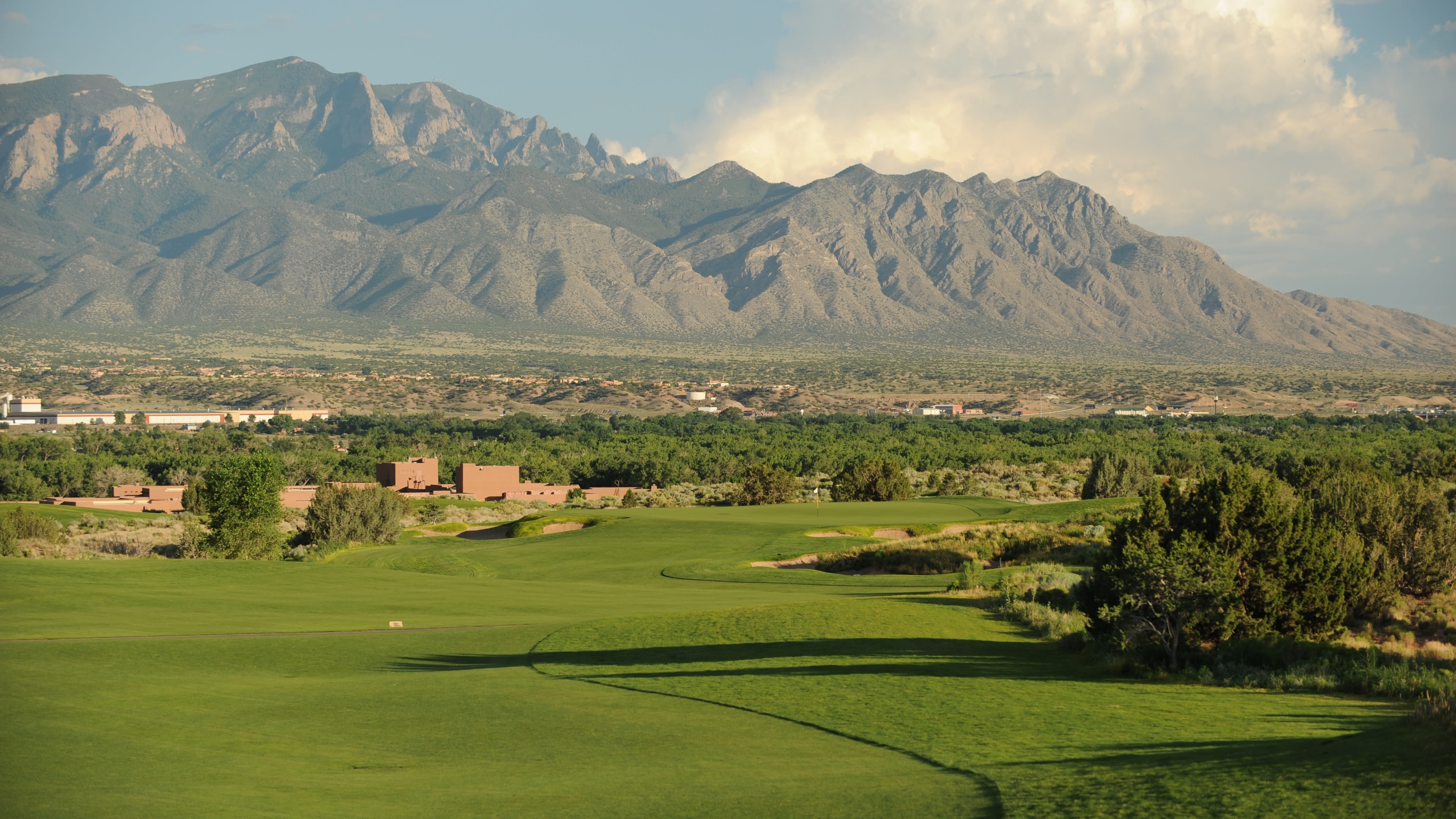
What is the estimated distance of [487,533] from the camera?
45125 mm

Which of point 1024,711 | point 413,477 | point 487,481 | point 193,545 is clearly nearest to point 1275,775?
point 1024,711

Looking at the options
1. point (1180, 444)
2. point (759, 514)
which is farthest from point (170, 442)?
point (1180, 444)

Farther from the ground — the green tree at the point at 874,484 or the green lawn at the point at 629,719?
the green lawn at the point at 629,719

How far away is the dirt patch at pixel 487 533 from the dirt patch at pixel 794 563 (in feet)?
47.6

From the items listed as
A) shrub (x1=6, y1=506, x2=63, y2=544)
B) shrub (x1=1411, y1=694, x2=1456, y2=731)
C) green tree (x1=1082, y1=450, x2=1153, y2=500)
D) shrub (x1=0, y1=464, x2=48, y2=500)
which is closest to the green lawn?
shrub (x1=1411, y1=694, x2=1456, y2=731)

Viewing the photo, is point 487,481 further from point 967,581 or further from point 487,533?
point 967,581

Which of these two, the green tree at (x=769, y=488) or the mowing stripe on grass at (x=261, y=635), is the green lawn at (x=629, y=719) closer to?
the mowing stripe on grass at (x=261, y=635)

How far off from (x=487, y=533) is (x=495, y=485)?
67.3ft

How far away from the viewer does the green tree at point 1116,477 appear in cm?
5003

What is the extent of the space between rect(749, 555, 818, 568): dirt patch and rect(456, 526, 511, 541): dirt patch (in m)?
14.5

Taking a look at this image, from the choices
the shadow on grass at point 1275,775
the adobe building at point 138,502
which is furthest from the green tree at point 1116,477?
the adobe building at point 138,502

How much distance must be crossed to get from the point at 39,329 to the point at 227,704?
202 meters

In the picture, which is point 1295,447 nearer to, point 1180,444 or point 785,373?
point 1180,444

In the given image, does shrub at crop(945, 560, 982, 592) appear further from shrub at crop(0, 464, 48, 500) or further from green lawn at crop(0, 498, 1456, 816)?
shrub at crop(0, 464, 48, 500)
